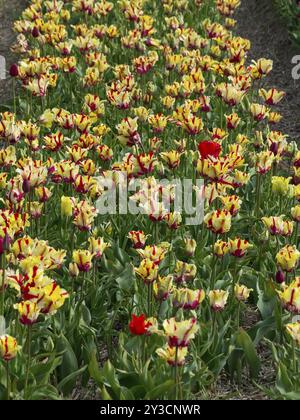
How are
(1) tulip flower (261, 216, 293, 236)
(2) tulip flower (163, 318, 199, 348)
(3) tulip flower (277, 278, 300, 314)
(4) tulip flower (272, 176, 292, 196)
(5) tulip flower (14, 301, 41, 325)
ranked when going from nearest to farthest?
(2) tulip flower (163, 318, 199, 348) → (5) tulip flower (14, 301, 41, 325) → (3) tulip flower (277, 278, 300, 314) → (1) tulip flower (261, 216, 293, 236) → (4) tulip flower (272, 176, 292, 196)

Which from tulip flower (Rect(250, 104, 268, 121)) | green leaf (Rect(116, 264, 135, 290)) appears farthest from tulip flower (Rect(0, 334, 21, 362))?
tulip flower (Rect(250, 104, 268, 121))

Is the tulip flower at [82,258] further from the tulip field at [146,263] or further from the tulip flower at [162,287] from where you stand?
the tulip flower at [162,287]

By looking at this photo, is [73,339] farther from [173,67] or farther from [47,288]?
[173,67]

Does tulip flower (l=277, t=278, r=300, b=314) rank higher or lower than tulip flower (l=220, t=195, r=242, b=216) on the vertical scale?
lower

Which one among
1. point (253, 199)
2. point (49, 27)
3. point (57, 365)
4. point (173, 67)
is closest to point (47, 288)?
point (57, 365)

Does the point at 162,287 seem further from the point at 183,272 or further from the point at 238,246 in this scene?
the point at 238,246

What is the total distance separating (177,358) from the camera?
311cm

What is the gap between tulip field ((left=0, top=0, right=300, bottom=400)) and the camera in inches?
137

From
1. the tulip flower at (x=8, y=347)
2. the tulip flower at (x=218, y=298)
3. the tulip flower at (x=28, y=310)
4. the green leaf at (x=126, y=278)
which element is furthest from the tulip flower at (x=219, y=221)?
the tulip flower at (x=8, y=347)

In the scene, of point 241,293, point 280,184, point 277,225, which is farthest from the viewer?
point 280,184

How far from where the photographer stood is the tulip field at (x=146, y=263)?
348 cm

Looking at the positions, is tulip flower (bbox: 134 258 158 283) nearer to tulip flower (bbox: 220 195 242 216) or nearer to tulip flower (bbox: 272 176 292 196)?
tulip flower (bbox: 220 195 242 216)

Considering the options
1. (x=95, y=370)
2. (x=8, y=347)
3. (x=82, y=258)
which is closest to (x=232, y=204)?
(x=82, y=258)

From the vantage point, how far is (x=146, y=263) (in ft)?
12.0
